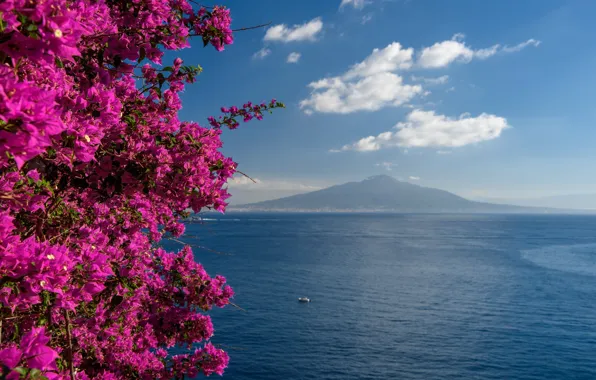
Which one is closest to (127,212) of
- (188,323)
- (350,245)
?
(188,323)

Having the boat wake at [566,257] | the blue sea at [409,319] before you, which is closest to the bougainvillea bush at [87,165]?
the blue sea at [409,319]

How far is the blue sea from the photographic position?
35.8m

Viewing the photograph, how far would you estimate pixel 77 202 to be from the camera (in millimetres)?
5434

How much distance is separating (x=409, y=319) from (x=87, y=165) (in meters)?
48.6

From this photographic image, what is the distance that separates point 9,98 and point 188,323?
8262 mm

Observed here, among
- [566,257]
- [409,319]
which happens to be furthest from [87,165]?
[566,257]

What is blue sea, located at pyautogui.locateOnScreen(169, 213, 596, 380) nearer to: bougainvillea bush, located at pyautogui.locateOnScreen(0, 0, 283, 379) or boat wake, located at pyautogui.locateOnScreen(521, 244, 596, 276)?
boat wake, located at pyautogui.locateOnScreen(521, 244, 596, 276)

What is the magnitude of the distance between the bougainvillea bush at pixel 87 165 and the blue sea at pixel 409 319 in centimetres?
1072

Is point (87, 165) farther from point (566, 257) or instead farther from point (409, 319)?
point (566, 257)

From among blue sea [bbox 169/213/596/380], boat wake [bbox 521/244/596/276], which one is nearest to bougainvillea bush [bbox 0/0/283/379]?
blue sea [bbox 169/213/596/380]

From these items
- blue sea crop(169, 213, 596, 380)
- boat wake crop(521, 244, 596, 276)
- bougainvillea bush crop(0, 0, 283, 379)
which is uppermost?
bougainvillea bush crop(0, 0, 283, 379)

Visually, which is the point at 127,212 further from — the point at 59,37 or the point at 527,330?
the point at 527,330

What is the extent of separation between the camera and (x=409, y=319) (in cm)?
4803

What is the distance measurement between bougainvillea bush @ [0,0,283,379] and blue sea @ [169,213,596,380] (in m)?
10.7
